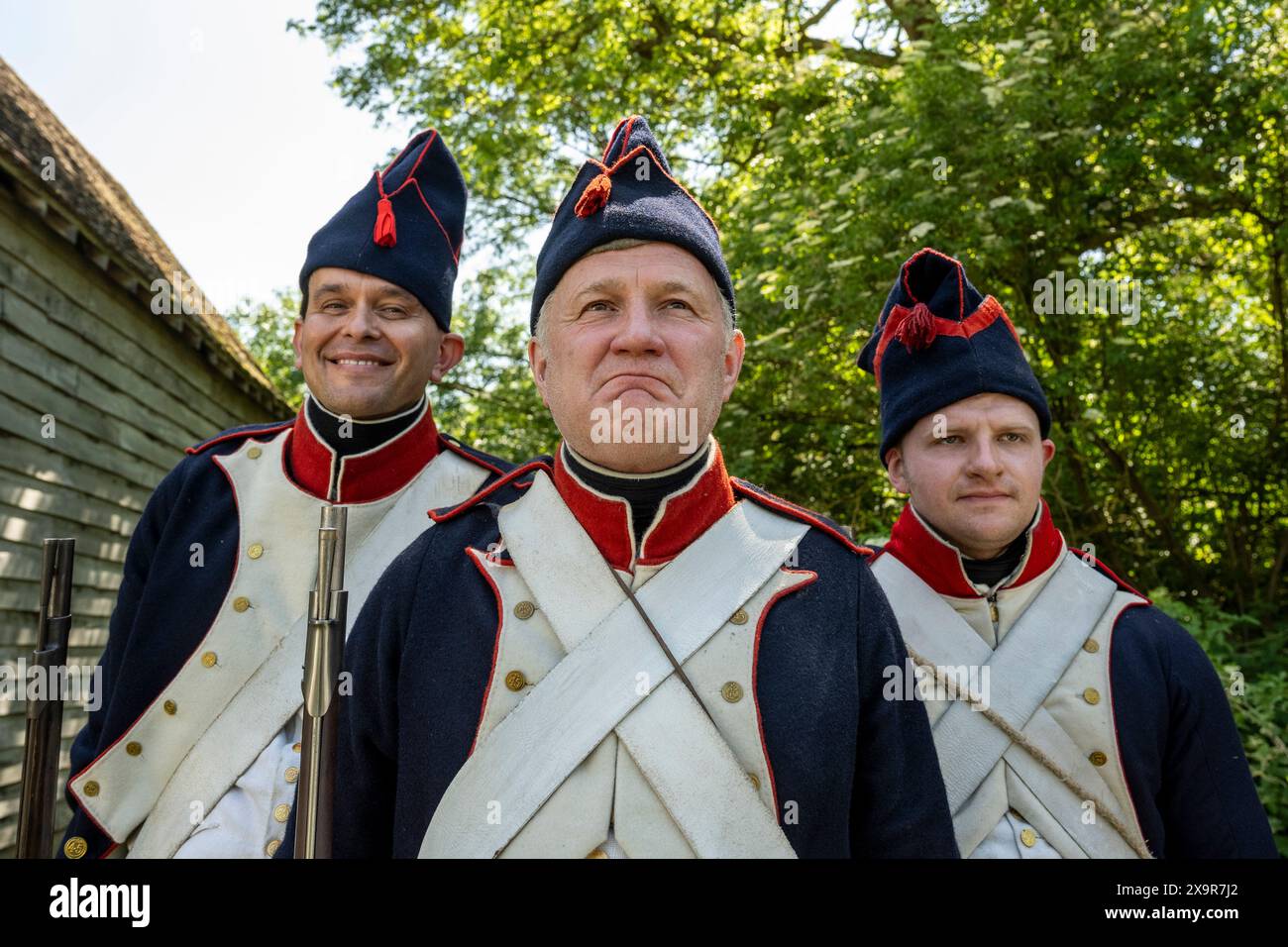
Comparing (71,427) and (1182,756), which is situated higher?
(71,427)

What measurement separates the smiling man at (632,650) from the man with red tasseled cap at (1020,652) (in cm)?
65

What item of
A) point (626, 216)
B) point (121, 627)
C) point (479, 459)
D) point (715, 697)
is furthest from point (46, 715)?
point (626, 216)

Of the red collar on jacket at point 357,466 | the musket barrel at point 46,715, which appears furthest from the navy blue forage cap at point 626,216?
the musket barrel at point 46,715

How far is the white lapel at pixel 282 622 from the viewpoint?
270cm

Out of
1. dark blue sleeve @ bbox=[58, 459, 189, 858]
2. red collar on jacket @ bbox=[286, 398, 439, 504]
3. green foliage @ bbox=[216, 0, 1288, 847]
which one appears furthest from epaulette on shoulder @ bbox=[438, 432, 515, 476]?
green foliage @ bbox=[216, 0, 1288, 847]

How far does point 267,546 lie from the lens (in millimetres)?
2980

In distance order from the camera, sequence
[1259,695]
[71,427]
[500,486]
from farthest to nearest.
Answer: [71,427] < [1259,695] < [500,486]

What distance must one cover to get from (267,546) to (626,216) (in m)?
1.53

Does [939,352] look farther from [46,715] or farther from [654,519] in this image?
[46,715]

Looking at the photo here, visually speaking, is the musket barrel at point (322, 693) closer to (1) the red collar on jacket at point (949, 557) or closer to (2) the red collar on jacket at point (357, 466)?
(2) the red collar on jacket at point (357, 466)

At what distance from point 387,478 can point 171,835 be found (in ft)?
3.45

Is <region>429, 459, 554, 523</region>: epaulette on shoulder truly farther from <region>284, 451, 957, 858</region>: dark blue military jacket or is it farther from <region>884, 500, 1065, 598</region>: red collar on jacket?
<region>884, 500, 1065, 598</region>: red collar on jacket

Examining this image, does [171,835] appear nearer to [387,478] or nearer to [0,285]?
[387,478]
